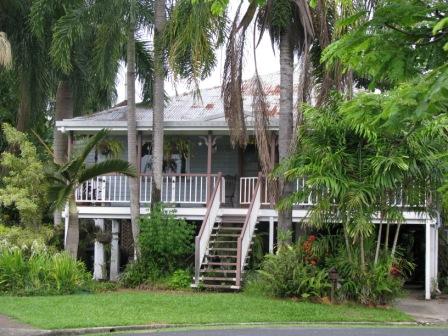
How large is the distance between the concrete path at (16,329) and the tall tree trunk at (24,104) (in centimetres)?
1223

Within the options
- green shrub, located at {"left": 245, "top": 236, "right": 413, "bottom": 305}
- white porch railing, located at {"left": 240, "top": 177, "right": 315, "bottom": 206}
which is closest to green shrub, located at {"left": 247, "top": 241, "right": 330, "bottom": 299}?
green shrub, located at {"left": 245, "top": 236, "right": 413, "bottom": 305}

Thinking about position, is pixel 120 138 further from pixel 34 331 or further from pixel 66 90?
pixel 34 331

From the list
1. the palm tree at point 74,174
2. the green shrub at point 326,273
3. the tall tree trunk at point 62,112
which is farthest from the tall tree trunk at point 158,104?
the tall tree trunk at point 62,112

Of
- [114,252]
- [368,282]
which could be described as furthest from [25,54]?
[368,282]

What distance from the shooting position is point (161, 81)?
813 inches

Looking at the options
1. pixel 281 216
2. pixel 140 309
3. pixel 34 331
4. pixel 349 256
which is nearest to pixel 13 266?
pixel 140 309

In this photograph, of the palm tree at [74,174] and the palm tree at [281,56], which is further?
the palm tree at [281,56]

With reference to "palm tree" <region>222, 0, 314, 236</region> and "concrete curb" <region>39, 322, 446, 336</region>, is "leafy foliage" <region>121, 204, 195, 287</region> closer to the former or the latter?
"palm tree" <region>222, 0, 314, 236</region>

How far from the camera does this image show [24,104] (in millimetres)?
24891

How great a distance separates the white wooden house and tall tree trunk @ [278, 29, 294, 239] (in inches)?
24.9

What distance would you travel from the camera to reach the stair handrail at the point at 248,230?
60.5 feet

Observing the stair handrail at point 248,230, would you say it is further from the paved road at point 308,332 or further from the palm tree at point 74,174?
the paved road at point 308,332

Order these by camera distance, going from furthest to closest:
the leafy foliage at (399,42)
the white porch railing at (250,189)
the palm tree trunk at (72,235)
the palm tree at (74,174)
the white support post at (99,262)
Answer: the white support post at (99,262)
the white porch railing at (250,189)
the palm tree trunk at (72,235)
the palm tree at (74,174)
the leafy foliage at (399,42)

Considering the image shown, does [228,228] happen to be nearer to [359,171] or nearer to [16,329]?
[359,171]
